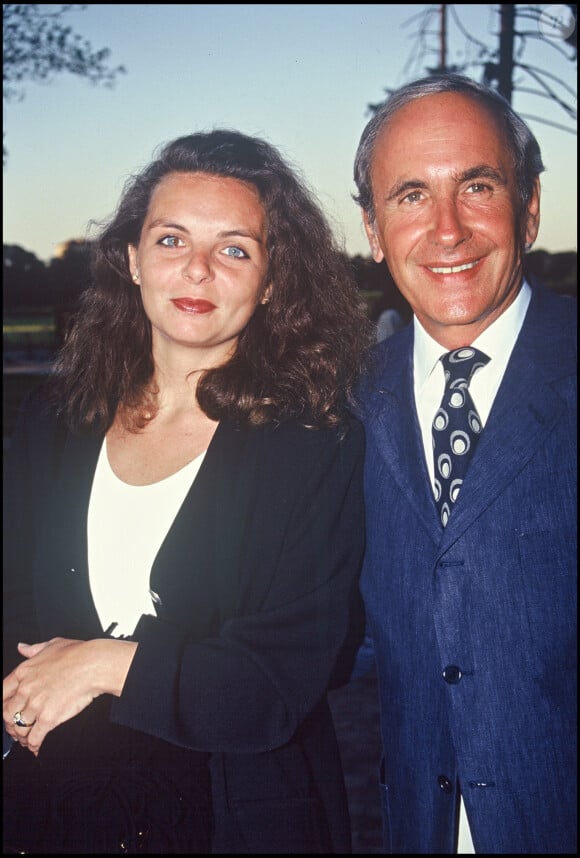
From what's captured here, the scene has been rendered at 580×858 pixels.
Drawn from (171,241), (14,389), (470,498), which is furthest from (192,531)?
(14,389)

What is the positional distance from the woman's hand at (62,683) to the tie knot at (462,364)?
1.05 metres

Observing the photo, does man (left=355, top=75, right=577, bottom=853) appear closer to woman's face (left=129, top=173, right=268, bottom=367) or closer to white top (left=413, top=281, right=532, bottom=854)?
white top (left=413, top=281, right=532, bottom=854)

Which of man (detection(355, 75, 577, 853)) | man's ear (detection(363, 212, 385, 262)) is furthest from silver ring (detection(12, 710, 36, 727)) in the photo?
man's ear (detection(363, 212, 385, 262))

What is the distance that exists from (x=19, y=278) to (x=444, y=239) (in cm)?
393

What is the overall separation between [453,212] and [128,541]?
1.26 metres

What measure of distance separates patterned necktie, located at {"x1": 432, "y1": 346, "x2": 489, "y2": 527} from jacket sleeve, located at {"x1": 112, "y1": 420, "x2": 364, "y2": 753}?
24 centimetres

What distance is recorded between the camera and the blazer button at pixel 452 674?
1.79 m

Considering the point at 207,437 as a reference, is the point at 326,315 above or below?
above

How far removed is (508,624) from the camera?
5.85ft

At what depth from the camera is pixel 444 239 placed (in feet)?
6.77

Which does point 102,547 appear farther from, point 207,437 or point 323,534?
point 323,534

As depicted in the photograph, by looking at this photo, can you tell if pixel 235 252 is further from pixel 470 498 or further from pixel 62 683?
pixel 62 683

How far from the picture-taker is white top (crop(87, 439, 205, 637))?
2.08m

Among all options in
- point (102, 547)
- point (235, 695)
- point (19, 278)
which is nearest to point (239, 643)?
point (235, 695)
